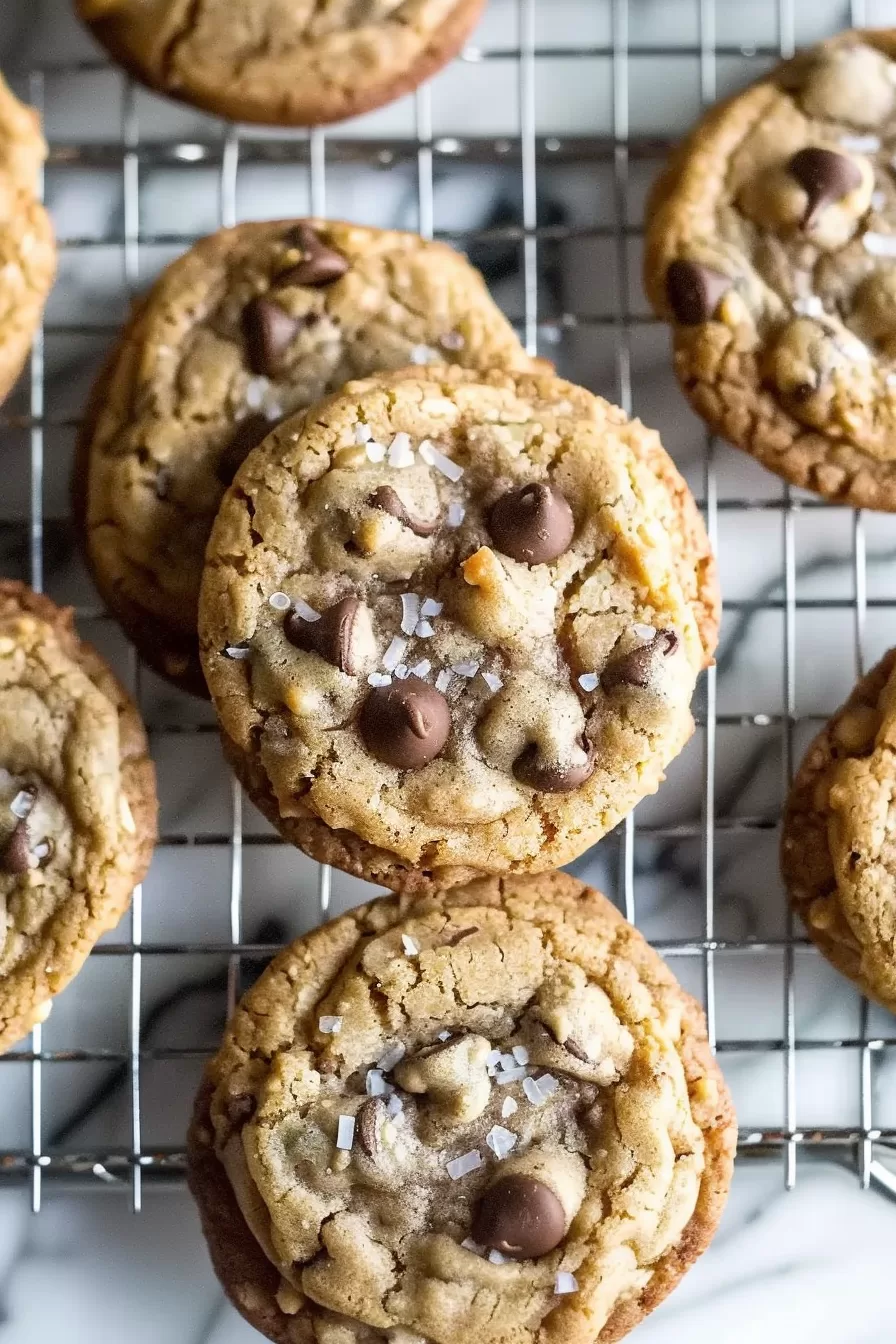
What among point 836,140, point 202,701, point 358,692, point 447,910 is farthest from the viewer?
point 202,701

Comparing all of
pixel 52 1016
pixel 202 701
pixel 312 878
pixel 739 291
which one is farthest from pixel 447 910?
pixel 739 291

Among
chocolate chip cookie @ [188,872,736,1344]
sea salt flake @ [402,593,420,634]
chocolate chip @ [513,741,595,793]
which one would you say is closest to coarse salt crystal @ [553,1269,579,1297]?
chocolate chip cookie @ [188,872,736,1344]

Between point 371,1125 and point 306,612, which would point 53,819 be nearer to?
point 306,612

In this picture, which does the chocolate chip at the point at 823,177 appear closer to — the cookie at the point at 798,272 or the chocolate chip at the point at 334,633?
the cookie at the point at 798,272

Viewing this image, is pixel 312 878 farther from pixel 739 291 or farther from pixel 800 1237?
pixel 739 291

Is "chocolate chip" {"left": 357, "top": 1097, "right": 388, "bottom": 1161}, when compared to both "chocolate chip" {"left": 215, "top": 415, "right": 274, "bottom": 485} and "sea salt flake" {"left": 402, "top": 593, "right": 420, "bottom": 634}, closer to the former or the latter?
"sea salt flake" {"left": 402, "top": 593, "right": 420, "bottom": 634}

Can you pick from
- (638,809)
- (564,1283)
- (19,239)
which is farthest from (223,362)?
(564,1283)
